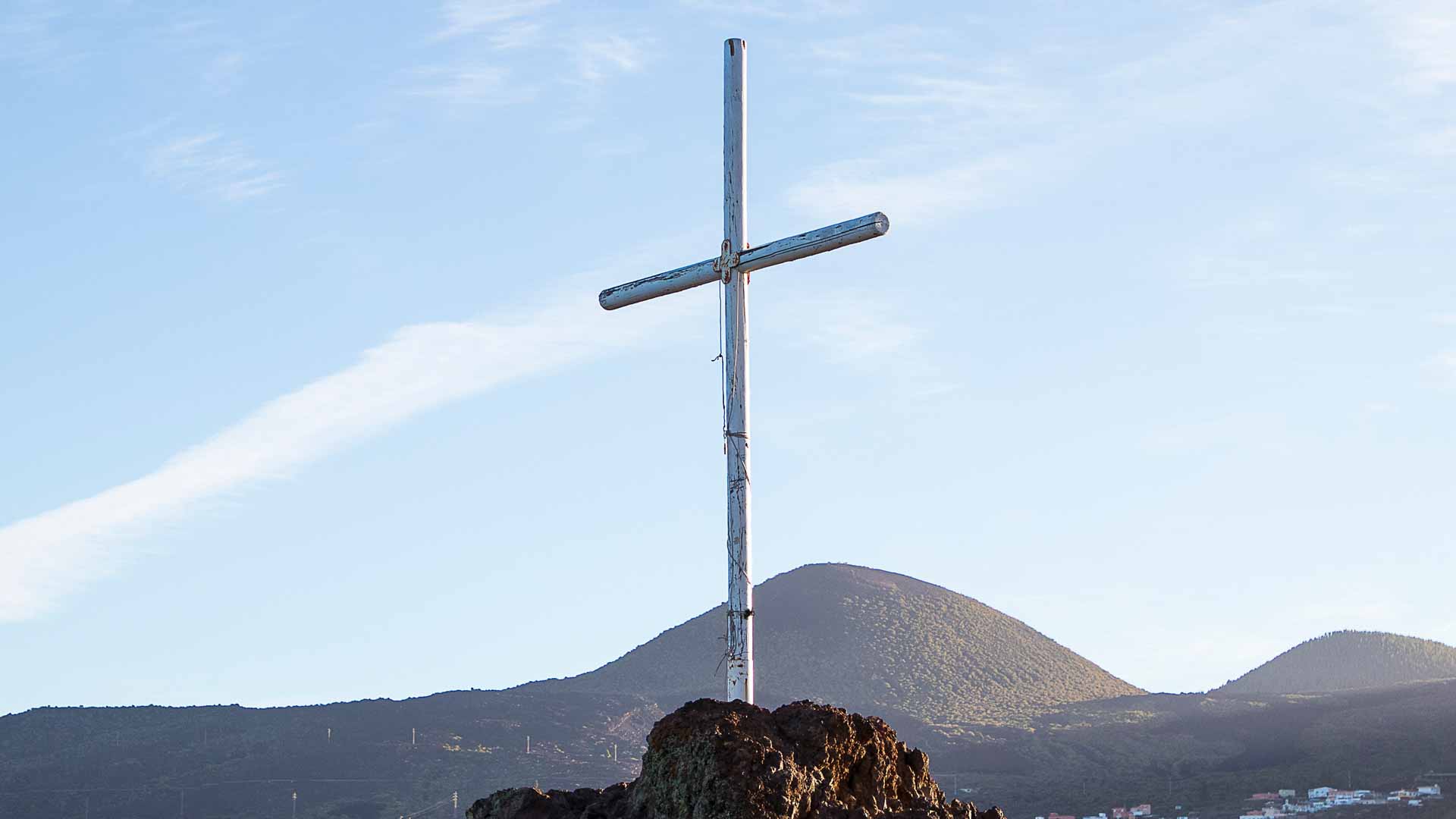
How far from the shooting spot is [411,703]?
511ft

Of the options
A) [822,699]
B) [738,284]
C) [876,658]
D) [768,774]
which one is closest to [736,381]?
[738,284]

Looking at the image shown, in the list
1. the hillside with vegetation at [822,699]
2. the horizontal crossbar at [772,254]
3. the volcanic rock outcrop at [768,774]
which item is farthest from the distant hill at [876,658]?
the volcanic rock outcrop at [768,774]

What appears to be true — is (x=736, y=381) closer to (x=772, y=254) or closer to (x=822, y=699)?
(x=772, y=254)

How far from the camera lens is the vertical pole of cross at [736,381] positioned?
459 inches

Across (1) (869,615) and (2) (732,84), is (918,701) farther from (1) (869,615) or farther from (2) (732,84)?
(2) (732,84)

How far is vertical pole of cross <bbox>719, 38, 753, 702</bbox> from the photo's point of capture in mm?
11664

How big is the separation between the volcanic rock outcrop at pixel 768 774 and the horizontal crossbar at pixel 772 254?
10.5 ft

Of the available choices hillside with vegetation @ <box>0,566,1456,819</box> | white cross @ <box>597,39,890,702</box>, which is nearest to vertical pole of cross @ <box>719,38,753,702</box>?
white cross @ <box>597,39,890,702</box>

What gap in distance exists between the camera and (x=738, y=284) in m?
12.4

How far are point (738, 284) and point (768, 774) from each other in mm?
4089

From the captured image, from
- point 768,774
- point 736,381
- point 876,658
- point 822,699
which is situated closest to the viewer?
point 768,774

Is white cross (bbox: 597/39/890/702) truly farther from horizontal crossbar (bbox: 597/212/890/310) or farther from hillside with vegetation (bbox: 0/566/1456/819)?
hillside with vegetation (bbox: 0/566/1456/819)

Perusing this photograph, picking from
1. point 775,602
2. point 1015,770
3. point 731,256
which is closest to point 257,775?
point 1015,770

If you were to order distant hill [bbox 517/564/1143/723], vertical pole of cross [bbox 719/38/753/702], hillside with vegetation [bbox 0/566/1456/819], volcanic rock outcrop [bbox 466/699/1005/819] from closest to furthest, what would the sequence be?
1. volcanic rock outcrop [bbox 466/699/1005/819]
2. vertical pole of cross [bbox 719/38/753/702]
3. hillside with vegetation [bbox 0/566/1456/819]
4. distant hill [bbox 517/564/1143/723]
